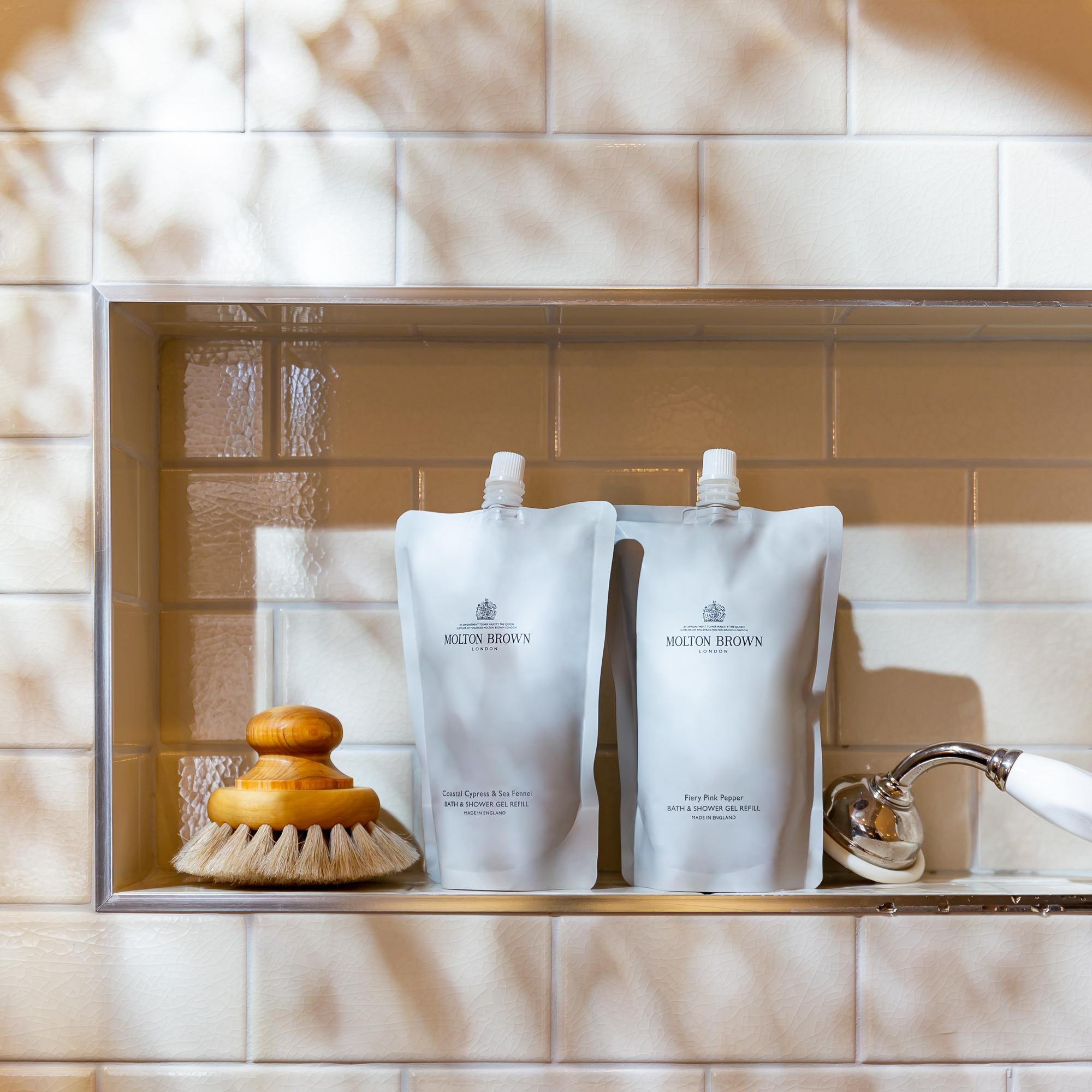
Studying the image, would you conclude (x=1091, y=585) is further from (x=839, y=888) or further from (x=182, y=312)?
(x=182, y=312)

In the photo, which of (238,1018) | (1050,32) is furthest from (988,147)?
(238,1018)

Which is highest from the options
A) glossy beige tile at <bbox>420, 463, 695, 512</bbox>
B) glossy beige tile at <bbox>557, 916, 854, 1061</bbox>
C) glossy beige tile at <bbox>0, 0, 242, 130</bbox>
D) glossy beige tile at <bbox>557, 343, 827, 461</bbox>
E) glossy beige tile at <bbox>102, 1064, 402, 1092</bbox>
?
glossy beige tile at <bbox>0, 0, 242, 130</bbox>

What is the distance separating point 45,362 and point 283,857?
12.2 inches

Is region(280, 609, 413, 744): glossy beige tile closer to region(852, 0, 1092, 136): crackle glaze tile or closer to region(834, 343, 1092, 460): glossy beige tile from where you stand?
region(834, 343, 1092, 460): glossy beige tile

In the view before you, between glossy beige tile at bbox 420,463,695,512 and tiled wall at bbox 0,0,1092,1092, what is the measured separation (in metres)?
0.14

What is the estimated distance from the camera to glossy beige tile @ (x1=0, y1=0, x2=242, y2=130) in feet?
1.98

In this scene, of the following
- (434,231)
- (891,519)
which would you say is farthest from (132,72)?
(891,519)

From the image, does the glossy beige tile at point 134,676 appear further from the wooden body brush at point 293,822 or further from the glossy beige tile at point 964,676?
the glossy beige tile at point 964,676

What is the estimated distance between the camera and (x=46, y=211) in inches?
23.9

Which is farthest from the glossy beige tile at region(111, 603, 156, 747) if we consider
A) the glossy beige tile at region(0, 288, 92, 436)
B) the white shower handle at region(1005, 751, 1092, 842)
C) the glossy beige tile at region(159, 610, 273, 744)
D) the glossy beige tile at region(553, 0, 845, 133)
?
the white shower handle at region(1005, 751, 1092, 842)

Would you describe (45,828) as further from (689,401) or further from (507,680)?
(689,401)

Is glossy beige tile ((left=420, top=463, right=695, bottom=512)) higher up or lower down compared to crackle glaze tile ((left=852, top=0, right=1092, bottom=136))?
lower down

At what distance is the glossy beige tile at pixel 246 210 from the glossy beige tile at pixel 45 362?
0.11ft

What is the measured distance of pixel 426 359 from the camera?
71 centimetres
